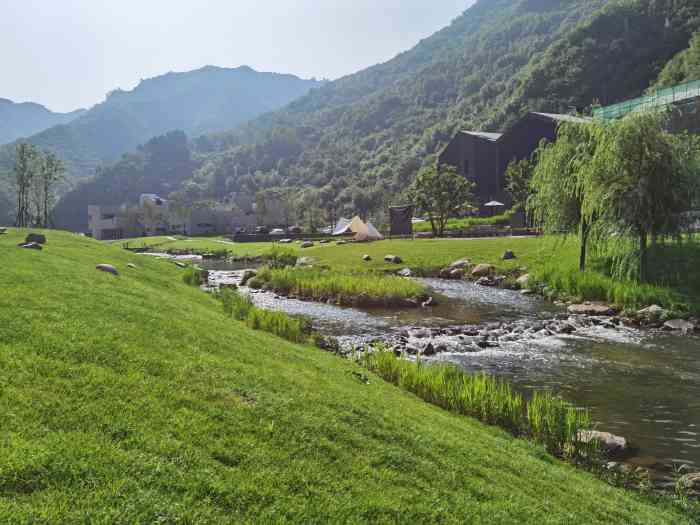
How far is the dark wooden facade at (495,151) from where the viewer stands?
94.4m

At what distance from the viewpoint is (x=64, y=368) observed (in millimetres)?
7629

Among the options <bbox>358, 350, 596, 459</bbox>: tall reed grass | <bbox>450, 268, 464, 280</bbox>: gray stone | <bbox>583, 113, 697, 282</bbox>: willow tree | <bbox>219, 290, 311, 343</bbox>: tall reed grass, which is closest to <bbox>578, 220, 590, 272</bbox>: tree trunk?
<bbox>583, 113, 697, 282</bbox>: willow tree

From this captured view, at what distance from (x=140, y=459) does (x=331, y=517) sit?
2183 mm

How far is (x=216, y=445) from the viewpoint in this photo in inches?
261

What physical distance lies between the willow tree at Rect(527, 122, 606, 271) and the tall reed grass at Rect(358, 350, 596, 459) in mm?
19759

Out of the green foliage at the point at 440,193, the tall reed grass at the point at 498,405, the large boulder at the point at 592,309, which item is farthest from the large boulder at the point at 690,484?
the green foliage at the point at 440,193

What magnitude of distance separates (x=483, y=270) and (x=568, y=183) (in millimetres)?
11133

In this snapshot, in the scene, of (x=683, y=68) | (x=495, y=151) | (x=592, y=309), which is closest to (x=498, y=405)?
(x=592, y=309)

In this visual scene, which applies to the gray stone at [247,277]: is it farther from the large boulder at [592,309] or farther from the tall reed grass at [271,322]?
the large boulder at [592,309]

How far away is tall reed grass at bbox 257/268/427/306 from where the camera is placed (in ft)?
105

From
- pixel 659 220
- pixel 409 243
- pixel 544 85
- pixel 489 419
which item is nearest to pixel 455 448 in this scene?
pixel 489 419

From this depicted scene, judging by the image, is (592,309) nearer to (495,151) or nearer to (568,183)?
(568,183)

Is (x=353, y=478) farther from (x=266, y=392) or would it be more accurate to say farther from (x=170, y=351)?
(x=170, y=351)

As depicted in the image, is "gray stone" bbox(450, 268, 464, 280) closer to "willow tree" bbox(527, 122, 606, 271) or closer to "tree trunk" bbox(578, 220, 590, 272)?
"willow tree" bbox(527, 122, 606, 271)
